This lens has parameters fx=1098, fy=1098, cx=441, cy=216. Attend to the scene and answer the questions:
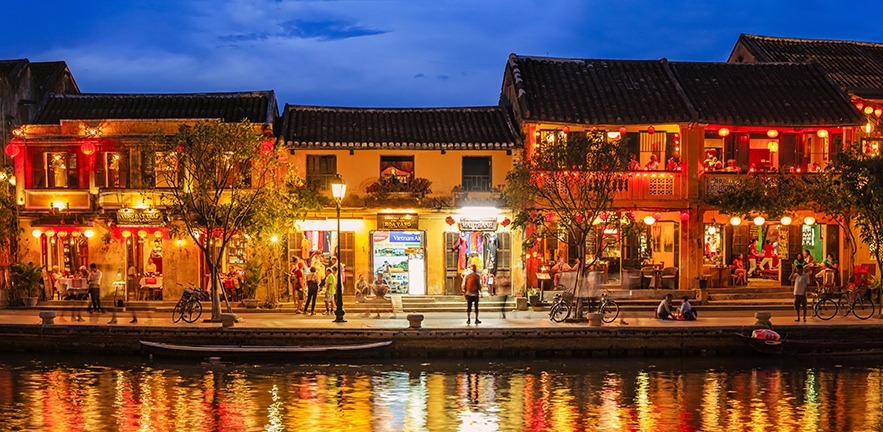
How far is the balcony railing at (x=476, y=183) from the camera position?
123 feet

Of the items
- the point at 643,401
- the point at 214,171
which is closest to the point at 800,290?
the point at 643,401

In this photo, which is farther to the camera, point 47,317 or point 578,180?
point 578,180

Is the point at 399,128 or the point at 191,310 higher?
the point at 399,128

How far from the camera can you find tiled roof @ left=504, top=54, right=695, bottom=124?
37.3 m

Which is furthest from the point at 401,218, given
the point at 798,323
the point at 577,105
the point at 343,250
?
the point at 798,323

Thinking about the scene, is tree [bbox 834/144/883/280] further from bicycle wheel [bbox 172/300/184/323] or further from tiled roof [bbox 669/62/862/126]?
bicycle wheel [bbox 172/300/184/323]

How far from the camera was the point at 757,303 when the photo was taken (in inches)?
1415

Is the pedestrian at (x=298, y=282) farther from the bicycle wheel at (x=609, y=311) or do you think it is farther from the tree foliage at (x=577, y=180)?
the bicycle wheel at (x=609, y=311)

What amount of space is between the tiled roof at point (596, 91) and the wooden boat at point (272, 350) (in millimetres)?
11443

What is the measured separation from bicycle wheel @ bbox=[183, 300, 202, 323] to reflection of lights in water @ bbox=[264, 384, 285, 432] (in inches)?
300

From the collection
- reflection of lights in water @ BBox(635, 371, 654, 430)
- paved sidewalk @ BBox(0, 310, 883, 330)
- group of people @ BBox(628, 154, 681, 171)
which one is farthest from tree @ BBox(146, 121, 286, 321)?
group of people @ BBox(628, 154, 681, 171)

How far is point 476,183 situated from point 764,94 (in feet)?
35.9

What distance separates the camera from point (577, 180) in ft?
105

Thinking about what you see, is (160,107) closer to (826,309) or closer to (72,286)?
(72,286)
